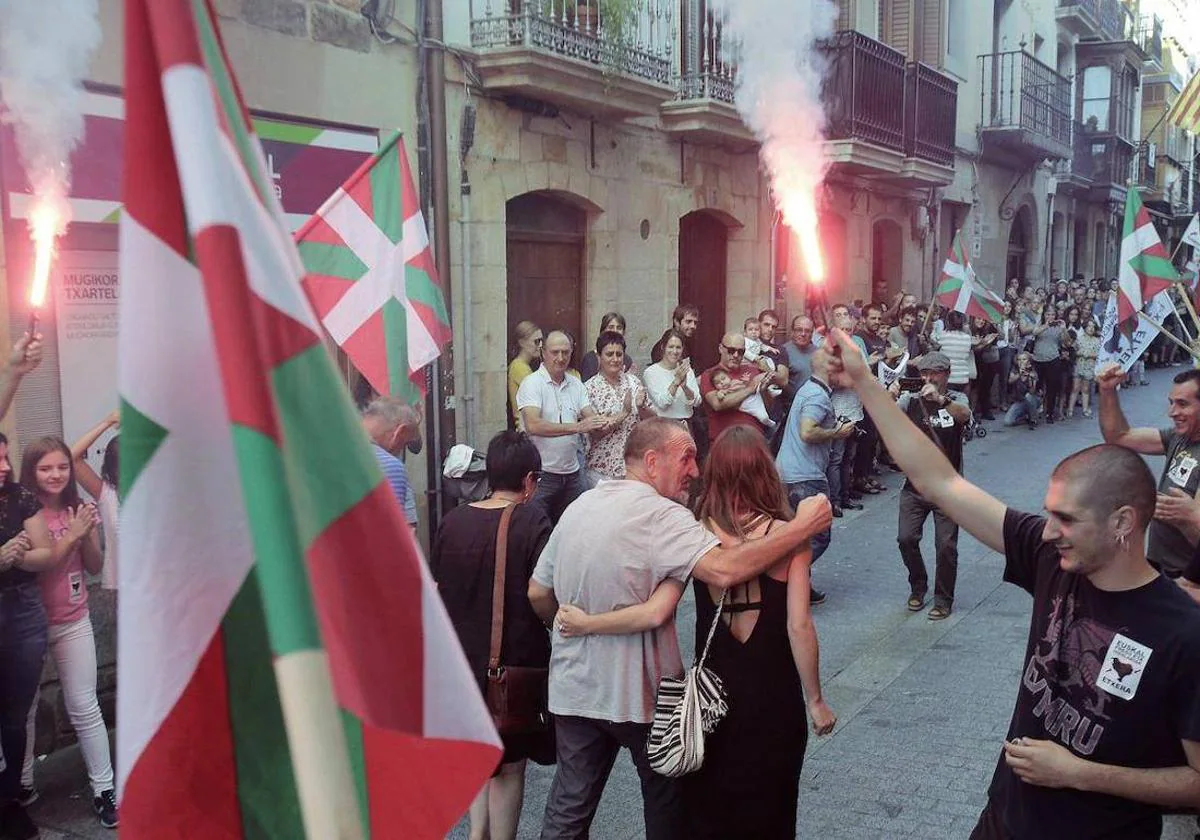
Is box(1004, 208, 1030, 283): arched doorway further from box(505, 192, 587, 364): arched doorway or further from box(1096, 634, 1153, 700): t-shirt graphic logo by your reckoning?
box(1096, 634, 1153, 700): t-shirt graphic logo

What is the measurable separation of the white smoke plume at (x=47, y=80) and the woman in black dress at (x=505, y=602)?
9.96ft

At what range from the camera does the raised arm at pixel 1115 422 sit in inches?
200

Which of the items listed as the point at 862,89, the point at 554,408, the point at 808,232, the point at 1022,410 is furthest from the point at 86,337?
the point at 1022,410

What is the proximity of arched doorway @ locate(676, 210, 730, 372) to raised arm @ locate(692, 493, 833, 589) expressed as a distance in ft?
30.8

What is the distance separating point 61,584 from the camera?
4688mm

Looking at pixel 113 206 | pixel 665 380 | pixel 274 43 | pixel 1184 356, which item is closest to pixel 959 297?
pixel 665 380

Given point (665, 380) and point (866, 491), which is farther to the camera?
point (866, 491)

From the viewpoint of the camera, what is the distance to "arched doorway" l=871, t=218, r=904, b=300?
17984 millimetres

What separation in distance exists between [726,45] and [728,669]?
9.34 meters

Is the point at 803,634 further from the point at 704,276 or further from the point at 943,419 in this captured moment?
the point at 704,276

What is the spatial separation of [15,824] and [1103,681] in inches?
159

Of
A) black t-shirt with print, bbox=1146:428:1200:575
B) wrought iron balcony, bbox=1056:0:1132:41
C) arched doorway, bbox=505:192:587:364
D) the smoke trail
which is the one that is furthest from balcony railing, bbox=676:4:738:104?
wrought iron balcony, bbox=1056:0:1132:41

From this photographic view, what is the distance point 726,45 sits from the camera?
454 inches

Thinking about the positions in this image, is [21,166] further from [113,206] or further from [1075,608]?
[1075,608]
